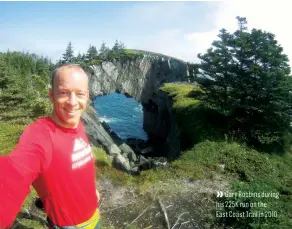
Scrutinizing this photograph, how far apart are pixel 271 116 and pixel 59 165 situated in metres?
23.6

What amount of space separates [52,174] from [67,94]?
78 cm

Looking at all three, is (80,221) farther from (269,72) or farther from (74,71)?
(269,72)

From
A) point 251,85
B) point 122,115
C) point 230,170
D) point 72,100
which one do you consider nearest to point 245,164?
point 230,170

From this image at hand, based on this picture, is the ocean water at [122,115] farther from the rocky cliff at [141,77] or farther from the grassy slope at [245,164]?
the grassy slope at [245,164]

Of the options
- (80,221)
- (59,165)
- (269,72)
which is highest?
(269,72)

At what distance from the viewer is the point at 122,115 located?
3091 inches

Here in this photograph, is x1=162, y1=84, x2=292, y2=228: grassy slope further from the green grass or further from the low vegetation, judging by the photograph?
the green grass

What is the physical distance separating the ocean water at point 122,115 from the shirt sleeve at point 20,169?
51.8 m

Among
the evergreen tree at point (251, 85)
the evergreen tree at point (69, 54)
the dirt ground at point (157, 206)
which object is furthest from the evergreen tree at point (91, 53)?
the dirt ground at point (157, 206)

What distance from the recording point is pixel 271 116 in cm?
2353

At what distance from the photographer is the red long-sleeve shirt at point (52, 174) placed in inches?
88.0

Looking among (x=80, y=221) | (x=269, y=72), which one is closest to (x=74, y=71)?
(x=80, y=221)

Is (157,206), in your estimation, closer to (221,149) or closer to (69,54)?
(221,149)

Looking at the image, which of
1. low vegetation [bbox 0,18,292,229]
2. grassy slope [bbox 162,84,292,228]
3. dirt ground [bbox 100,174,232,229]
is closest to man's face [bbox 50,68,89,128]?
low vegetation [bbox 0,18,292,229]
